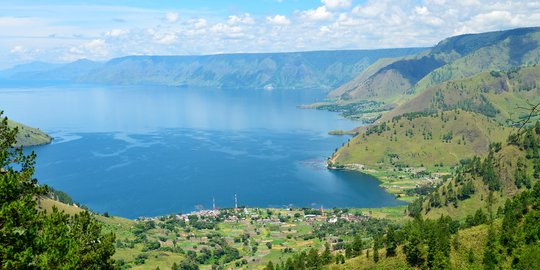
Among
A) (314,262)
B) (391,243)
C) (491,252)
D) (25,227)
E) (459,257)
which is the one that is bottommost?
(314,262)

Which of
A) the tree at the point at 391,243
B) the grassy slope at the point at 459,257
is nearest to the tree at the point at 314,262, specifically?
the grassy slope at the point at 459,257

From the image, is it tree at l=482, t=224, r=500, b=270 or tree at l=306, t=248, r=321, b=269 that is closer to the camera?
tree at l=482, t=224, r=500, b=270

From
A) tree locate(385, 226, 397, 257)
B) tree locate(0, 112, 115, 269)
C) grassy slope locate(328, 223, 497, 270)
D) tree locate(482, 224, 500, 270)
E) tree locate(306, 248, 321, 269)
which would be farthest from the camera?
tree locate(306, 248, 321, 269)

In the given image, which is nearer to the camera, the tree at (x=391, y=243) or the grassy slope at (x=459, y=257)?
the grassy slope at (x=459, y=257)

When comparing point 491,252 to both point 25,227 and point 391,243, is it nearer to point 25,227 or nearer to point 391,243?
point 391,243

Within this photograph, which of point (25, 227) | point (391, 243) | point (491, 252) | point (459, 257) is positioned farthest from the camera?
point (391, 243)

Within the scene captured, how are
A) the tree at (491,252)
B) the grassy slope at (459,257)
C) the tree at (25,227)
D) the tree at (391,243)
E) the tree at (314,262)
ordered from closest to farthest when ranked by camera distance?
the tree at (25,227)
the tree at (491,252)
the grassy slope at (459,257)
the tree at (391,243)
the tree at (314,262)

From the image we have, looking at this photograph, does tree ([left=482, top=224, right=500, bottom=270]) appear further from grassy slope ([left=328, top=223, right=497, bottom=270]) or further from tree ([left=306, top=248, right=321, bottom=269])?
tree ([left=306, top=248, right=321, bottom=269])

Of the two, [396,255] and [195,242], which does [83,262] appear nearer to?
[396,255]

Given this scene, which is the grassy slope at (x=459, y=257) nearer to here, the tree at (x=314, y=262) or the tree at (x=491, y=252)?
the tree at (x=491, y=252)

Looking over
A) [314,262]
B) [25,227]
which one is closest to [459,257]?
[314,262]

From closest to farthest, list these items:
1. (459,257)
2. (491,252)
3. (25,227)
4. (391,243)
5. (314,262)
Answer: (25,227) < (491,252) < (459,257) < (391,243) < (314,262)

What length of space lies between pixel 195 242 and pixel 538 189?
404 ft

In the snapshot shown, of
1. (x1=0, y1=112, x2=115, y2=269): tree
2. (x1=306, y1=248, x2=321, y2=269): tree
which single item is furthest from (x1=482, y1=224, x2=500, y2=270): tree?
(x1=0, y1=112, x2=115, y2=269): tree
